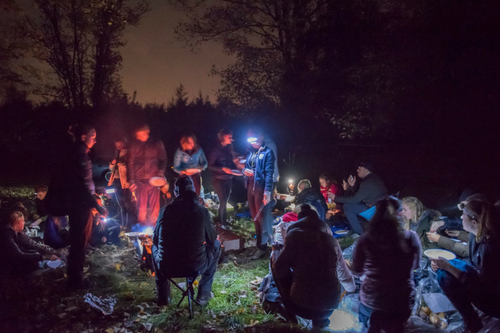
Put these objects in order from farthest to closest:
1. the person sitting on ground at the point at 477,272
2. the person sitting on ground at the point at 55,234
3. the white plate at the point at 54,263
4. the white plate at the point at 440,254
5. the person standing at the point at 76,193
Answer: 1. the person sitting on ground at the point at 55,234
2. the white plate at the point at 54,263
3. the person standing at the point at 76,193
4. the white plate at the point at 440,254
5. the person sitting on ground at the point at 477,272

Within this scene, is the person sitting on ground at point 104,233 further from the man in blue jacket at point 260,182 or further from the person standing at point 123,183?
the man in blue jacket at point 260,182

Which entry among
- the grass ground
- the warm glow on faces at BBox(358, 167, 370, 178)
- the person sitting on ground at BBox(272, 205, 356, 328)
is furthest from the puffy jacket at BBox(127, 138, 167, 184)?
the warm glow on faces at BBox(358, 167, 370, 178)

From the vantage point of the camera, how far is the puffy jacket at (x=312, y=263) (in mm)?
3131

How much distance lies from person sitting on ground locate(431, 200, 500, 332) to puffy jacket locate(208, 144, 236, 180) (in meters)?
3.99

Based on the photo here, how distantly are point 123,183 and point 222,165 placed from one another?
1.94 m

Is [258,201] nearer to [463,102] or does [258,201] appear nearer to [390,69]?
[390,69]

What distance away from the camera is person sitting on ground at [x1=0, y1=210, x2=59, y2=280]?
466 cm

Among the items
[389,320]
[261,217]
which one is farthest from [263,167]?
[389,320]

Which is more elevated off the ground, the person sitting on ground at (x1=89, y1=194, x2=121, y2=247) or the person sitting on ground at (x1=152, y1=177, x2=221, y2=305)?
the person sitting on ground at (x1=152, y1=177, x2=221, y2=305)

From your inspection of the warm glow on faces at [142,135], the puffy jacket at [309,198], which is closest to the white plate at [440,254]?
the puffy jacket at [309,198]

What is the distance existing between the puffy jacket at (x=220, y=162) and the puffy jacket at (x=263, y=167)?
28.2 inches

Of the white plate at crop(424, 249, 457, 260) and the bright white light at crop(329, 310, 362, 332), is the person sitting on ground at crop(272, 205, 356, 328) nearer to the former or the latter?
the bright white light at crop(329, 310, 362, 332)

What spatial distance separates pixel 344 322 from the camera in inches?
161

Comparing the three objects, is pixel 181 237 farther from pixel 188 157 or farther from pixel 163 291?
pixel 188 157
